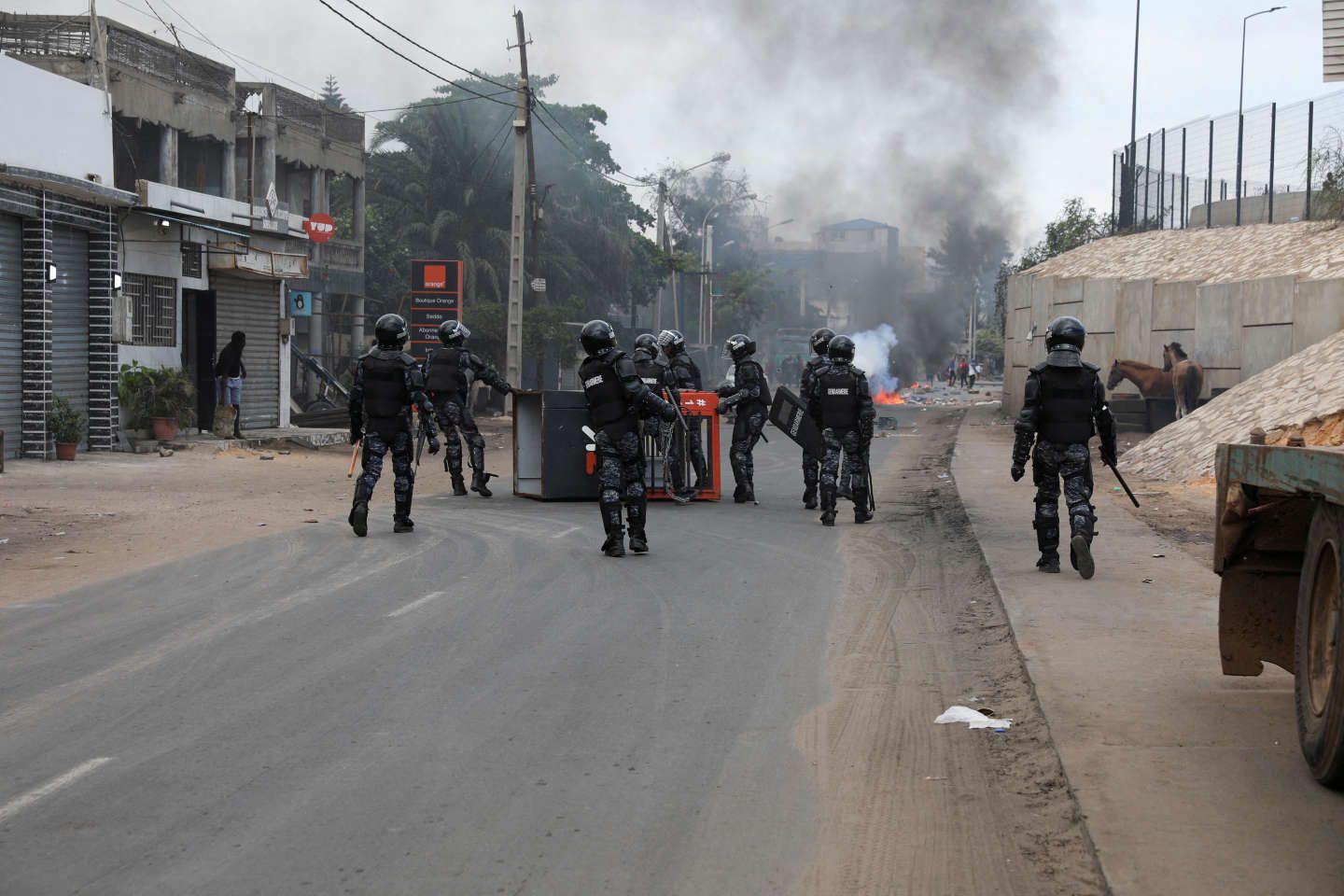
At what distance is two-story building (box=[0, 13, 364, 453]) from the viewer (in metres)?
23.1

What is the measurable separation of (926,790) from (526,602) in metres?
4.34

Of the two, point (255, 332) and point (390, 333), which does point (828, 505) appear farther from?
point (255, 332)

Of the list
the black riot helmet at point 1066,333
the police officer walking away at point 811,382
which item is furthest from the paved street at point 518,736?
the police officer walking away at point 811,382

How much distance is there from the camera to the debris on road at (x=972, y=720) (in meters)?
6.12

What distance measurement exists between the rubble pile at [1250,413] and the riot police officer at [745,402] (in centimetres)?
538

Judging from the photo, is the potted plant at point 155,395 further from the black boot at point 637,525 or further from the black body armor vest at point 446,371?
the black boot at point 637,525

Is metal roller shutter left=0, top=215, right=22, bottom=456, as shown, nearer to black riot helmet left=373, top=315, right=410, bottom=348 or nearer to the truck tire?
black riot helmet left=373, top=315, right=410, bottom=348

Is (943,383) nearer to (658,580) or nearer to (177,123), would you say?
(177,123)

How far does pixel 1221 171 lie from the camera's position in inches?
1467

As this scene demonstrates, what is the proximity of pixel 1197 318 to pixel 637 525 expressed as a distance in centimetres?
2108

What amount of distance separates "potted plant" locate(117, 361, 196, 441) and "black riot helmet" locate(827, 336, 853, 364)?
12.2 m

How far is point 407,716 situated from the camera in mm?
6066

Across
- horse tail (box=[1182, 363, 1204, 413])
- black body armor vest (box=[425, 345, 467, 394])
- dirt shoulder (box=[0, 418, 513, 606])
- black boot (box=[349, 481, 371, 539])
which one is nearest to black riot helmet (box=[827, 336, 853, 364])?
black body armor vest (box=[425, 345, 467, 394])

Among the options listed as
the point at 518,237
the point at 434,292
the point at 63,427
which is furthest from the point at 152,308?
the point at 434,292
